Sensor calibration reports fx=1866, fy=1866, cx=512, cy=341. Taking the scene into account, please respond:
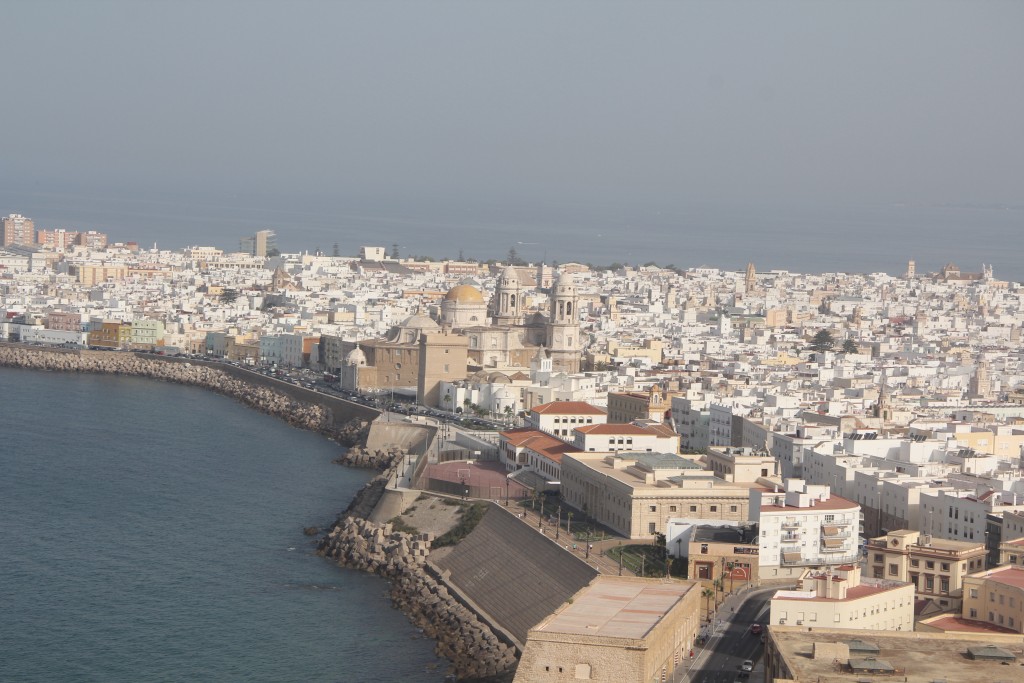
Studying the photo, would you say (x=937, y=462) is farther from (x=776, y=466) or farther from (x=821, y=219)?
(x=821, y=219)

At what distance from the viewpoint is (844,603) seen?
1370cm

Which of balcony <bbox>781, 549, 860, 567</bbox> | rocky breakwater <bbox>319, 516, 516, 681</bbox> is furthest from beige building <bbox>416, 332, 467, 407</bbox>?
balcony <bbox>781, 549, 860, 567</bbox>

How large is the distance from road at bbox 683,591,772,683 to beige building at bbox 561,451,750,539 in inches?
98.9

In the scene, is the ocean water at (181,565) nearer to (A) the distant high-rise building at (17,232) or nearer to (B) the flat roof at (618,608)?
(B) the flat roof at (618,608)

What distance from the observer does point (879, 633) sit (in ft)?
41.0

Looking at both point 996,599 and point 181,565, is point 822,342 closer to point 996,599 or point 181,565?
point 181,565

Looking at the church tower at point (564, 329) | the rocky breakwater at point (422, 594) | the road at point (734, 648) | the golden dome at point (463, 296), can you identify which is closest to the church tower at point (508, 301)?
the golden dome at point (463, 296)

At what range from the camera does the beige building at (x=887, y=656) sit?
36.9 ft

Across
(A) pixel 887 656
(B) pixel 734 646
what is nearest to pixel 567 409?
(B) pixel 734 646

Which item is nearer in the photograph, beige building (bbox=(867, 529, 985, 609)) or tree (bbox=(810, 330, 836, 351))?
beige building (bbox=(867, 529, 985, 609))

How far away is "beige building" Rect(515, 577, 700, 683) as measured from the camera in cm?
1237

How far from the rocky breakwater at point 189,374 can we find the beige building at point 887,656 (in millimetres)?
15901

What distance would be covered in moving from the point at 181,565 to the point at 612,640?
765cm

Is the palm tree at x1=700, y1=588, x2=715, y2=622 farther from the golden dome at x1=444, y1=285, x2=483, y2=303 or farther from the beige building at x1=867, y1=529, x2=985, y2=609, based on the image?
the golden dome at x1=444, y1=285, x2=483, y2=303
